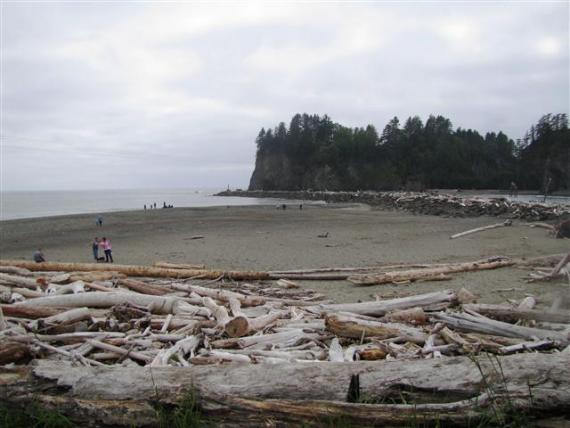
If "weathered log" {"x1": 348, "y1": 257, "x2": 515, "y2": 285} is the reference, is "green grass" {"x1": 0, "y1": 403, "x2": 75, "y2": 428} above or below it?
above

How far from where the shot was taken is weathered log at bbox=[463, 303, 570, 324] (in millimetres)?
5764

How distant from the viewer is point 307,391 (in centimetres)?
283

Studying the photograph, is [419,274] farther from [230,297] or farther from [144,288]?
[144,288]

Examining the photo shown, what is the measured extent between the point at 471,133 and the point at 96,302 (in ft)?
472

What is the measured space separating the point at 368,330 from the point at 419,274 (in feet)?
19.8

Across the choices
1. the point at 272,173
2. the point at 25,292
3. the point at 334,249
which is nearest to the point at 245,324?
the point at 25,292

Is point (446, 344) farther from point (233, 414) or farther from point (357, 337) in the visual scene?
point (233, 414)

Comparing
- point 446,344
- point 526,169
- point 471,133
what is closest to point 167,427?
point 446,344

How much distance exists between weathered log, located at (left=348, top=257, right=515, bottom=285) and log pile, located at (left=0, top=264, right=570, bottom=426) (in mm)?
1850

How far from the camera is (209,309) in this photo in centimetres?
642

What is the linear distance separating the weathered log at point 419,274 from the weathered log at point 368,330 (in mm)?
4775

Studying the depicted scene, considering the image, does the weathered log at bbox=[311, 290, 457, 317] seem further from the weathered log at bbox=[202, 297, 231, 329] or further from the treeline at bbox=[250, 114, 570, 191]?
the treeline at bbox=[250, 114, 570, 191]

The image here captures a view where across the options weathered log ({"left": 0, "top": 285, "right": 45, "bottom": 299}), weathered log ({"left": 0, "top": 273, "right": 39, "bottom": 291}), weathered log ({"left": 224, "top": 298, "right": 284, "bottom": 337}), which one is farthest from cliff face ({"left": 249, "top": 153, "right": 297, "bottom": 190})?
weathered log ({"left": 224, "top": 298, "right": 284, "bottom": 337})

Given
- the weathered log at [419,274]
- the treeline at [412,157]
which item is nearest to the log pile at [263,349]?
the weathered log at [419,274]
